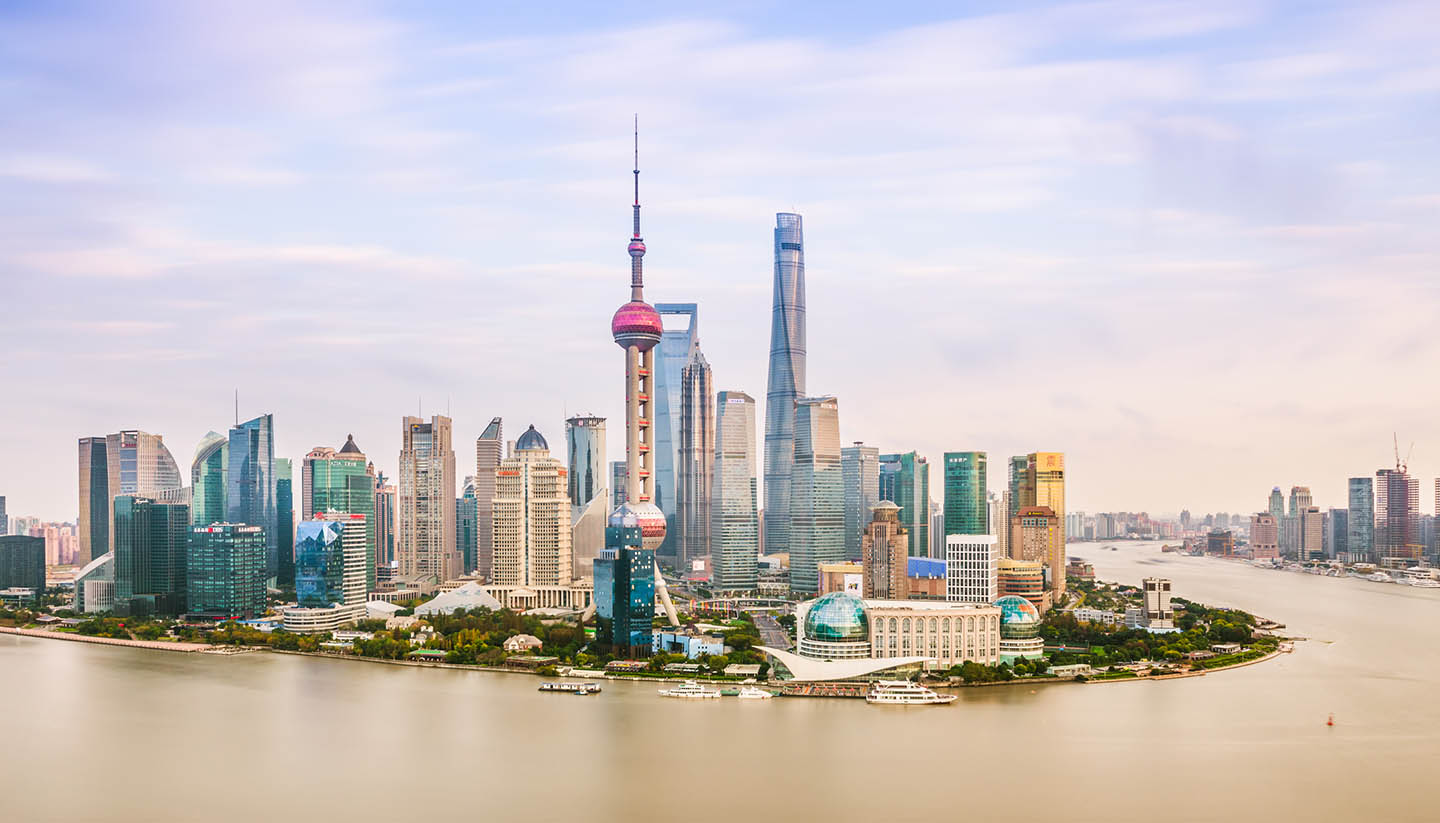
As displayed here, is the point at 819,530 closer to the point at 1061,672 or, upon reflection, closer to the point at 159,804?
the point at 1061,672

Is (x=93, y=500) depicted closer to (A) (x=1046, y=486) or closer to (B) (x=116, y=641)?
(B) (x=116, y=641)

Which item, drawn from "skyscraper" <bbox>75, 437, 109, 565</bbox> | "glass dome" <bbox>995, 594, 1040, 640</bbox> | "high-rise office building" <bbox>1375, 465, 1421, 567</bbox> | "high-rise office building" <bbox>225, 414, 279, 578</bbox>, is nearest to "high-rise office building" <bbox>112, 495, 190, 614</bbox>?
"high-rise office building" <bbox>225, 414, 279, 578</bbox>

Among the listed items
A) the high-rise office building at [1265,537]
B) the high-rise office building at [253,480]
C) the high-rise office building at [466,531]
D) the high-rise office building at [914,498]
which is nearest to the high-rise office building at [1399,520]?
the high-rise office building at [1265,537]

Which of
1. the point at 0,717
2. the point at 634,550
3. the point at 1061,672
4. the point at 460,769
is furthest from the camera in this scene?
the point at 634,550

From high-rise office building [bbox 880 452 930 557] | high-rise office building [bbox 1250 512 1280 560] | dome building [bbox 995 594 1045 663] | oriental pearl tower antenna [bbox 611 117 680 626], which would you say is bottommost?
high-rise office building [bbox 1250 512 1280 560]

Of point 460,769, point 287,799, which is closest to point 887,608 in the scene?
point 460,769

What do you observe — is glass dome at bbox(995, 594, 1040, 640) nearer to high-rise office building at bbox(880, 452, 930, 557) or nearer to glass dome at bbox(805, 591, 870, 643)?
glass dome at bbox(805, 591, 870, 643)

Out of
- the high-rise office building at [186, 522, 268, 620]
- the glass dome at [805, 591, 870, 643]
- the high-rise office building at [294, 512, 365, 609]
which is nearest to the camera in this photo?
the glass dome at [805, 591, 870, 643]
